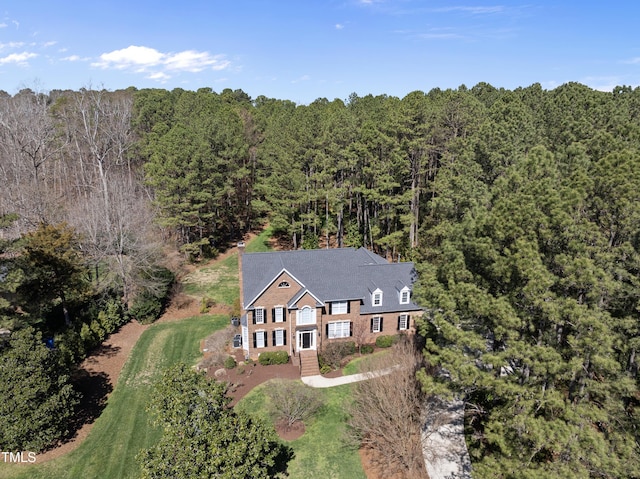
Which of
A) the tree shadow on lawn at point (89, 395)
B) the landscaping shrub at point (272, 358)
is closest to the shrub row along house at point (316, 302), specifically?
the landscaping shrub at point (272, 358)

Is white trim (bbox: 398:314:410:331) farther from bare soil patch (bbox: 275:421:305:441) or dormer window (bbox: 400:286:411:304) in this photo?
bare soil patch (bbox: 275:421:305:441)

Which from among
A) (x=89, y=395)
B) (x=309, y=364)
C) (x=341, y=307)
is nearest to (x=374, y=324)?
(x=341, y=307)

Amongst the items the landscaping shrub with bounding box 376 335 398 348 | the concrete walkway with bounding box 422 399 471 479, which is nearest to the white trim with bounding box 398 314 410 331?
the landscaping shrub with bounding box 376 335 398 348

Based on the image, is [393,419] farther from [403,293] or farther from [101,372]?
[101,372]

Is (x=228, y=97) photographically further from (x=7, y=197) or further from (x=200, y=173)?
(x=7, y=197)

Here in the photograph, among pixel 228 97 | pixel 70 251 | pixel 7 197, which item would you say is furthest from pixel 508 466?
pixel 228 97

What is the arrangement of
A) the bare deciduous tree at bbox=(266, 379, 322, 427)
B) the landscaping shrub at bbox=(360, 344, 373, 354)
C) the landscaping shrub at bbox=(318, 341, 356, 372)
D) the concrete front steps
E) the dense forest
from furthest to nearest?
the landscaping shrub at bbox=(360, 344, 373, 354)
the landscaping shrub at bbox=(318, 341, 356, 372)
the concrete front steps
the bare deciduous tree at bbox=(266, 379, 322, 427)
the dense forest
